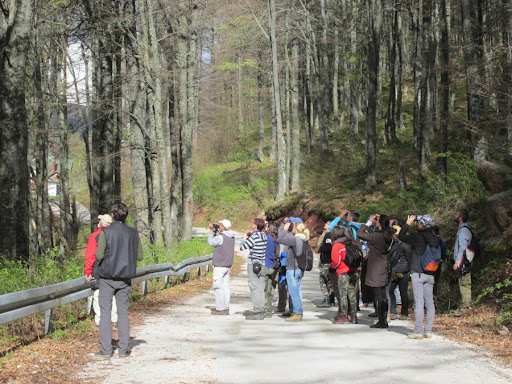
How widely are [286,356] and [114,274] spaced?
266 centimetres

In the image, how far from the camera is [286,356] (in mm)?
8266

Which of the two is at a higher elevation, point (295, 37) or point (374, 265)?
point (295, 37)

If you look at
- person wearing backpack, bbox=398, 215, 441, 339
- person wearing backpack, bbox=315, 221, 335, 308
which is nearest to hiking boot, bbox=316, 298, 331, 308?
person wearing backpack, bbox=315, 221, 335, 308

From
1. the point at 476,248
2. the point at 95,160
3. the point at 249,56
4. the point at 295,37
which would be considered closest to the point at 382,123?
the point at 295,37

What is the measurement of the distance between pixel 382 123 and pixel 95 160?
97.0 ft

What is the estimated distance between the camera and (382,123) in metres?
45.4

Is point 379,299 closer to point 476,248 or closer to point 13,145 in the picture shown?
point 476,248

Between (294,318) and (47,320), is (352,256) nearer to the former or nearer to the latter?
(294,318)

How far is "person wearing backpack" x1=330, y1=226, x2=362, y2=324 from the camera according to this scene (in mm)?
11336

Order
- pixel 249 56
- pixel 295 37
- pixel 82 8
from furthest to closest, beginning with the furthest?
1. pixel 249 56
2. pixel 295 37
3. pixel 82 8

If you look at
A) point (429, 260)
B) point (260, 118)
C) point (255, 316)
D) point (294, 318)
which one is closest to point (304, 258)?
point (294, 318)

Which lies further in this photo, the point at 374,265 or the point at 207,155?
the point at 207,155

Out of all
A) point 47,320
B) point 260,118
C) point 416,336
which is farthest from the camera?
point 260,118

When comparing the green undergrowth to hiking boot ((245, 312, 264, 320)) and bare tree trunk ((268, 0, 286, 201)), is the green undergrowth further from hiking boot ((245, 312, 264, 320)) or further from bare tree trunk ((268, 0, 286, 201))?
bare tree trunk ((268, 0, 286, 201))
